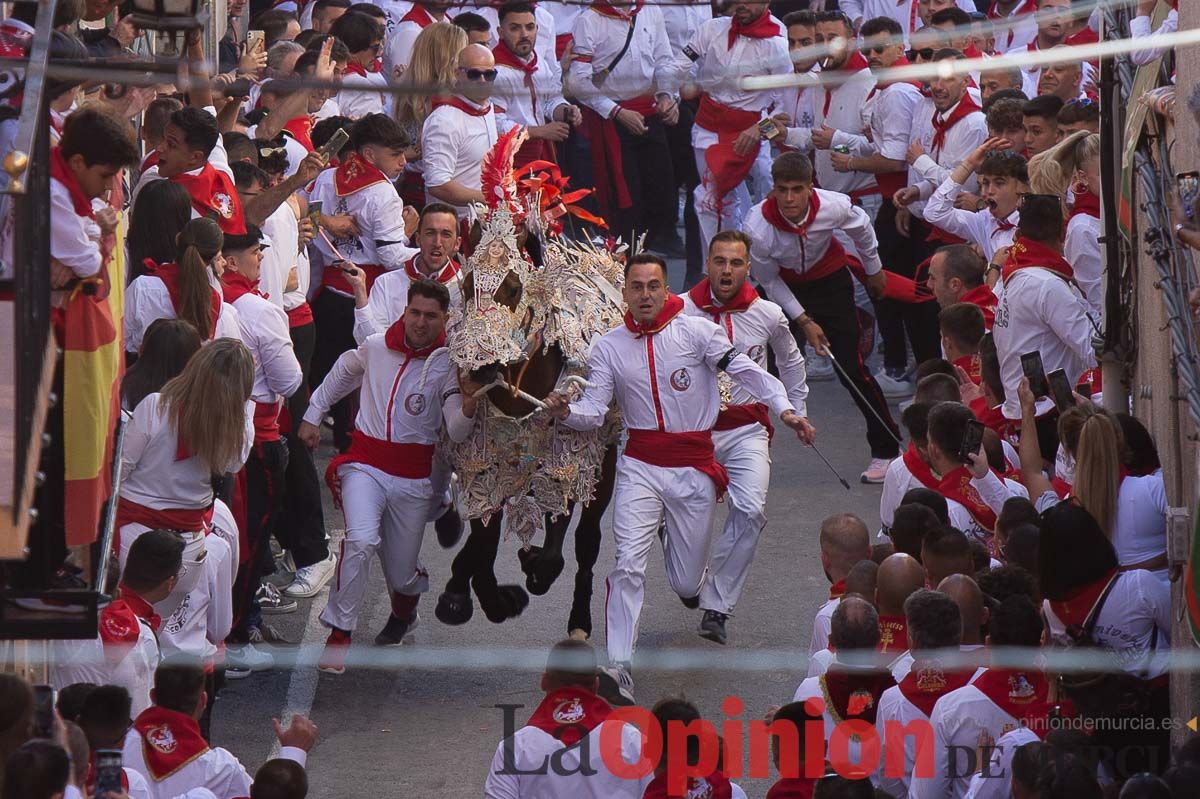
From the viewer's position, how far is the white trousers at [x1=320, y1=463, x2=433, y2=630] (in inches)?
336

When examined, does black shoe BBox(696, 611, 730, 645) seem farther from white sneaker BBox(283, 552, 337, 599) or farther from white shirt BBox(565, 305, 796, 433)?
white sneaker BBox(283, 552, 337, 599)

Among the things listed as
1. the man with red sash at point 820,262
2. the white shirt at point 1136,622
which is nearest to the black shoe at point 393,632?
the man with red sash at point 820,262

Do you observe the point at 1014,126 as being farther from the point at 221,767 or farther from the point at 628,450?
the point at 221,767

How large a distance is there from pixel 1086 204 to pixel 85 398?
4.89m

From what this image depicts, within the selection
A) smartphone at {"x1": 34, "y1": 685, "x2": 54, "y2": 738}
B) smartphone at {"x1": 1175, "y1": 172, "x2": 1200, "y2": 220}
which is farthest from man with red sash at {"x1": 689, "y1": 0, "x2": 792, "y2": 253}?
smartphone at {"x1": 34, "y1": 685, "x2": 54, "y2": 738}

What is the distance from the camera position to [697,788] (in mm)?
5668

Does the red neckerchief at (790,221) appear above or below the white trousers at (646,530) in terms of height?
above

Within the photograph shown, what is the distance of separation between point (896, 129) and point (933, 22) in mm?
995

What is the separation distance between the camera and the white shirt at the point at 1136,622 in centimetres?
610

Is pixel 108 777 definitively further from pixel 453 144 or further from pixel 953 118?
pixel 953 118

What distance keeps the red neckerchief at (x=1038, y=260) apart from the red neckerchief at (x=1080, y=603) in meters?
2.69

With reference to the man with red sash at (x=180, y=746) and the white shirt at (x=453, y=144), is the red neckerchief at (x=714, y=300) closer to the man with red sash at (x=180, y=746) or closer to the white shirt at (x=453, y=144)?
the white shirt at (x=453, y=144)

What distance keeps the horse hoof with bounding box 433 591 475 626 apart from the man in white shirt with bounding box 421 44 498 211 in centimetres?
352

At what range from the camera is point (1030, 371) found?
7.88 metres
